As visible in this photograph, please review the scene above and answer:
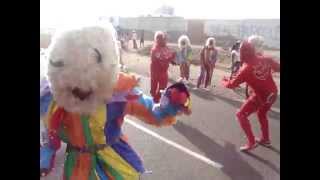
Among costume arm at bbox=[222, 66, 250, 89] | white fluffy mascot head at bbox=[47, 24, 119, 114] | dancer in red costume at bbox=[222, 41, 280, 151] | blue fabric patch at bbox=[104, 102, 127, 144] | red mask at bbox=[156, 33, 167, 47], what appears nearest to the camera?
white fluffy mascot head at bbox=[47, 24, 119, 114]

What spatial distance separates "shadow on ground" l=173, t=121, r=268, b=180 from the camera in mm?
3305

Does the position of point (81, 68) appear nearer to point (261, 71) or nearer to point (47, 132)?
point (47, 132)

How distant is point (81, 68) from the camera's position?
1.89 meters

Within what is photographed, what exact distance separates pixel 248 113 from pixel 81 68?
83.6 inches

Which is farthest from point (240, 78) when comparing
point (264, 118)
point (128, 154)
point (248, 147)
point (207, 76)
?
point (207, 76)

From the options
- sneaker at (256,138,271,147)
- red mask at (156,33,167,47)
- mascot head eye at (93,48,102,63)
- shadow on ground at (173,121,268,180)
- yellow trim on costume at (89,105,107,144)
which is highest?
red mask at (156,33,167,47)

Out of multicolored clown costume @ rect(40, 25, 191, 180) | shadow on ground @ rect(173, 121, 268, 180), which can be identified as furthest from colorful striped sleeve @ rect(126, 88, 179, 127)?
shadow on ground @ rect(173, 121, 268, 180)

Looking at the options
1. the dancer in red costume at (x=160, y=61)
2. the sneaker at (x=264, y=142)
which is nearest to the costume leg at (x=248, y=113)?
the sneaker at (x=264, y=142)

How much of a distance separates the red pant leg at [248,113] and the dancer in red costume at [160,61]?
4.52ft

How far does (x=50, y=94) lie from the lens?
198 cm

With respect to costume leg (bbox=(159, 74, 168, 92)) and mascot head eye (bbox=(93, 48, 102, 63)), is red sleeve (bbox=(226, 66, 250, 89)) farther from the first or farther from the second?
mascot head eye (bbox=(93, 48, 102, 63))
